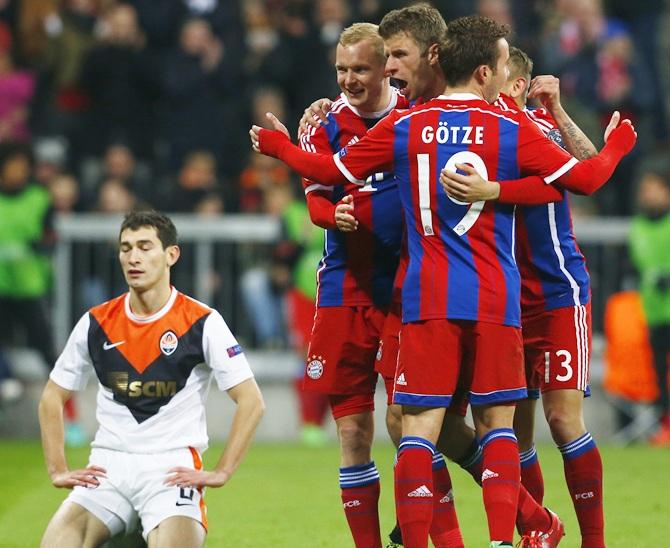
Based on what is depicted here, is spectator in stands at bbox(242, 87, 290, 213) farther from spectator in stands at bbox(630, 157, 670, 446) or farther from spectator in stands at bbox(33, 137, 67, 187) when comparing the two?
spectator in stands at bbox(630, 157, 670, 446)

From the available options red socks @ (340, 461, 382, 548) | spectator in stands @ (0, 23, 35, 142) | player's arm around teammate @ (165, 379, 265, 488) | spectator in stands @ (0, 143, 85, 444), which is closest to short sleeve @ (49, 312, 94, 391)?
player's arm around teammate @ (165, 379, 265, 488)

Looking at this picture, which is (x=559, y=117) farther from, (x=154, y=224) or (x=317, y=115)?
(x=154, y=224)

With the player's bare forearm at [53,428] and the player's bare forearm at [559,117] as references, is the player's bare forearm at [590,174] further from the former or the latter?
the player's bare forearm at [53,428]

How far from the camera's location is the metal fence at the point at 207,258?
1338 cm

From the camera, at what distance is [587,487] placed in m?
6.58

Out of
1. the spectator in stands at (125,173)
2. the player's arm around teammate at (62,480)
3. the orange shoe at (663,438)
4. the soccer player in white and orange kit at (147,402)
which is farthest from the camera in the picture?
the spectator in stands at (125,173)

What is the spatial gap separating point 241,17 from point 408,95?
29.7 ft

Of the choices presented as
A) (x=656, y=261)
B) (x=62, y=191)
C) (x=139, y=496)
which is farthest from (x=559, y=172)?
(x=62, y=191)

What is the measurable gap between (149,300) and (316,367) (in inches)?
34.0

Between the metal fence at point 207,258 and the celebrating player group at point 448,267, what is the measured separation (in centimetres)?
671

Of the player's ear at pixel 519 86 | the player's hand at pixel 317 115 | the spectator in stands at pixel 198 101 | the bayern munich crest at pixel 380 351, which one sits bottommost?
the bayern munich crest at pixel 380 351

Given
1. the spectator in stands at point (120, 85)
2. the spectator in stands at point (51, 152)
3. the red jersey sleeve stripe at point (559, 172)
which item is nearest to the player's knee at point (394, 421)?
the red jersey sleeve stripe at point (559, 172)

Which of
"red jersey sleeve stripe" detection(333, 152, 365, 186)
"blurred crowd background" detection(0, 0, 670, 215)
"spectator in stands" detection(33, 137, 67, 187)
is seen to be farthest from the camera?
"blurred crowd background" detection(0, 0, 670, 215)

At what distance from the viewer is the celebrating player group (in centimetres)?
591
